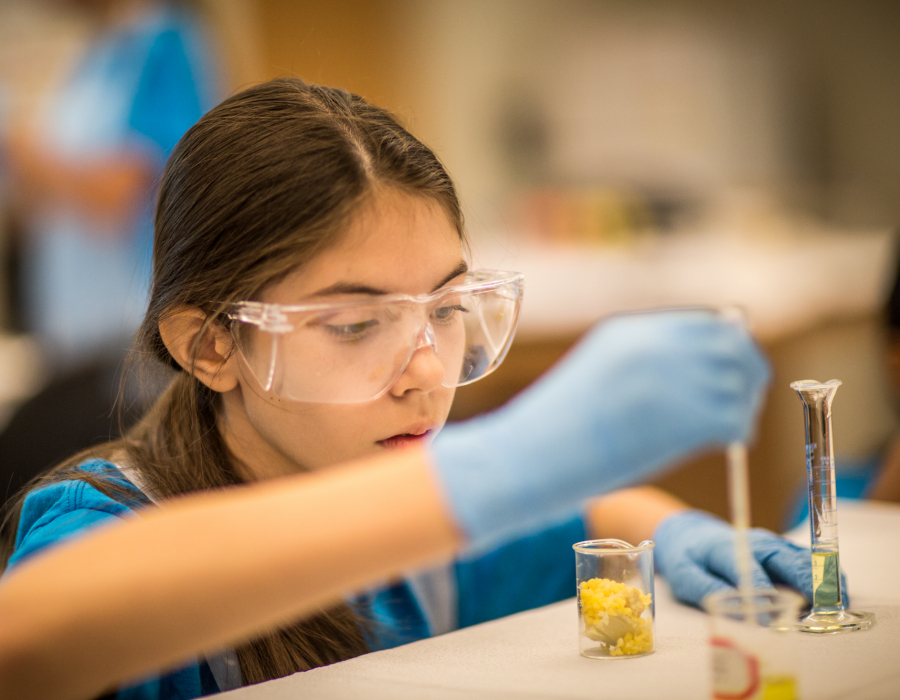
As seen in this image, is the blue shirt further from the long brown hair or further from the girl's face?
the girl's face

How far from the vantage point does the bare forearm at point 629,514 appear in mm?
1134

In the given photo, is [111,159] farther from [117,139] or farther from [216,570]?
A: [216,570]

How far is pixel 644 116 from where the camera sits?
3.93 m

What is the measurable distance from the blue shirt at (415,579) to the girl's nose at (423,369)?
271 mm

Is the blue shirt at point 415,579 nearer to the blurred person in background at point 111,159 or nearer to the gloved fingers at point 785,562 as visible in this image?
the gloved fingers at point 785,562

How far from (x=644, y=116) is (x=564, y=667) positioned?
348 centimetres

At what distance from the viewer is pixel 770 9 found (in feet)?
12.5

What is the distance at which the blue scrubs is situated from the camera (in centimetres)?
212

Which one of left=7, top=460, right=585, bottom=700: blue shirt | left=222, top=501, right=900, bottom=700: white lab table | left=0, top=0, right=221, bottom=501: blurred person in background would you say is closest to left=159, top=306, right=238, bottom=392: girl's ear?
left=7, top=460, right=585, bottom=700: blue shirt

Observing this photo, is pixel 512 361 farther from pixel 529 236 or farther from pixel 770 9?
pixel 770 9

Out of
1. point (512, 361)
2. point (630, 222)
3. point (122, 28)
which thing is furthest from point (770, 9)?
point (122, 28)

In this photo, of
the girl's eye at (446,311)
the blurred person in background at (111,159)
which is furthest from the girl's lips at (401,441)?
the blurred person in background at (111,159)

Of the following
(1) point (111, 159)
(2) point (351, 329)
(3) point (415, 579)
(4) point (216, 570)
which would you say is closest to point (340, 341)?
(2) point (351, 329)

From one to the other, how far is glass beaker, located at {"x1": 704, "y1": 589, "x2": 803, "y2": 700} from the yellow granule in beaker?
0.57 ft
